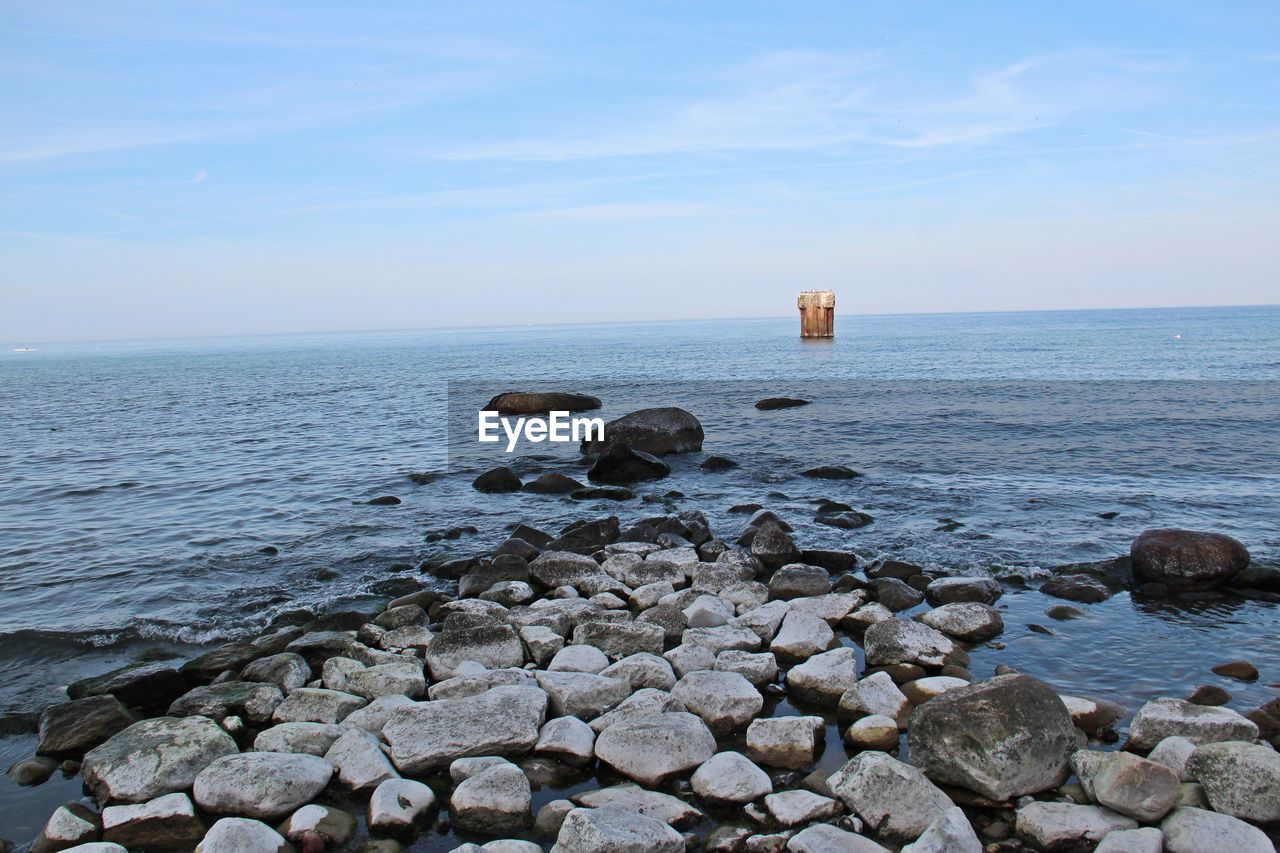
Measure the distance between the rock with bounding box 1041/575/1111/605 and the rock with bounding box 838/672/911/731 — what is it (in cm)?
445

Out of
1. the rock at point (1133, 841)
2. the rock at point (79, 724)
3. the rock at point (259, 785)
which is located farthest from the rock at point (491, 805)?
the rock at point (1133, 841)

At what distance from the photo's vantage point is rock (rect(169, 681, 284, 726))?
829cm

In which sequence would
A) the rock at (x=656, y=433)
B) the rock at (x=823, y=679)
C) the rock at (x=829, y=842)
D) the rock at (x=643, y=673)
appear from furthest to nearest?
the rock at (x=656, y=433) < the rock at (x=643, y=673) < the rock at (x=823, y=679) < the rock at (x=829, y=842)

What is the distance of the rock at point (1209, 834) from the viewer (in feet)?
18.9

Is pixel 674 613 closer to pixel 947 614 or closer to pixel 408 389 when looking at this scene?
pixel 947 614

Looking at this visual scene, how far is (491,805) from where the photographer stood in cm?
657

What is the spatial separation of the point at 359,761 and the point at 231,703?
→ 6.97 feet

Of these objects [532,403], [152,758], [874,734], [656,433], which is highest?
[532,403]

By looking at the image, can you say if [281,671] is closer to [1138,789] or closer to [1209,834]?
[1138,789]

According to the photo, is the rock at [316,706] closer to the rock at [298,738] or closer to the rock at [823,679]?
the rock at [298,738]

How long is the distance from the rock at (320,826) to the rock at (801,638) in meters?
4.78

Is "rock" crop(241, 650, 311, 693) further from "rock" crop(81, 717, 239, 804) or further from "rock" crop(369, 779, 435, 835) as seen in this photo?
"rock" crop(369, 779, 435, 835)

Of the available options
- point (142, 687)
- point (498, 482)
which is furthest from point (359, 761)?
point (498, 482)

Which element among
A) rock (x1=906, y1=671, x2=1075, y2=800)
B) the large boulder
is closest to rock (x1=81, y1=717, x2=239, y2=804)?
rock (x1=906, y1=671, x2=1075, y2=800)
